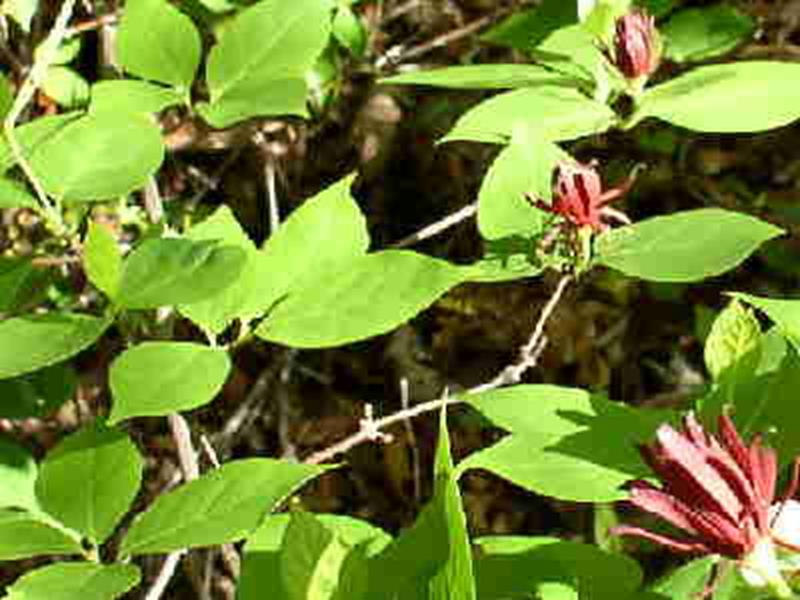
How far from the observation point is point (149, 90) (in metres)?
1.46

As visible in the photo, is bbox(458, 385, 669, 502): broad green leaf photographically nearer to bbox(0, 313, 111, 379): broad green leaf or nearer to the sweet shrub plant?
the sweet shrub plant

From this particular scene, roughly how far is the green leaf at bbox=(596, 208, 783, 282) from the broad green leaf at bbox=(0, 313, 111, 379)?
436 mm

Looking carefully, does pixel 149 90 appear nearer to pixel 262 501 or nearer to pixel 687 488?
pixel 262 501

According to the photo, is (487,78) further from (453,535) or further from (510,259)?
(453,535)

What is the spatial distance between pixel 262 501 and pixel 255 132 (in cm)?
115

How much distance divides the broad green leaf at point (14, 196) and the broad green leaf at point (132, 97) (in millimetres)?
119

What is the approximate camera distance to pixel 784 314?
1.04m

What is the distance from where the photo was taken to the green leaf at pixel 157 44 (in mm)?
1472

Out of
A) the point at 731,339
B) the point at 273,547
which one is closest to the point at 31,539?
the point at 273,547

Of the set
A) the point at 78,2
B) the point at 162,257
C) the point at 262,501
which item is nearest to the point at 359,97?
the point at 78,2

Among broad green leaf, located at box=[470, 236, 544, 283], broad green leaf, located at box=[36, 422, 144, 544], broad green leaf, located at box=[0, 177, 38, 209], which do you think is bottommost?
broad green leaf, located at box=[36, 422, 144, 544]

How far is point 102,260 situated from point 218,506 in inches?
9.0

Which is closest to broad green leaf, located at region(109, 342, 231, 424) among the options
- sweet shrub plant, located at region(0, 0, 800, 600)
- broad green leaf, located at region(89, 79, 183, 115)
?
sweet shrub plant, located at region(0, 0, 800, 600)

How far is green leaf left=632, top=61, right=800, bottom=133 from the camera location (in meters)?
1.31
